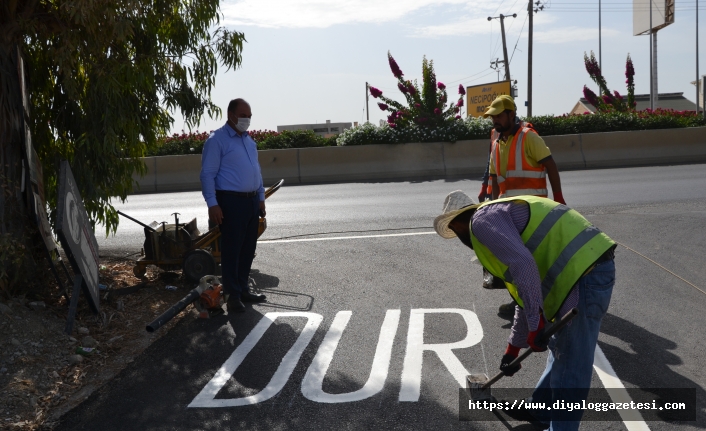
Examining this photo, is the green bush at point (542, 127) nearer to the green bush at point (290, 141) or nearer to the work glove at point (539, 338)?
the green bush at point (290, 141)

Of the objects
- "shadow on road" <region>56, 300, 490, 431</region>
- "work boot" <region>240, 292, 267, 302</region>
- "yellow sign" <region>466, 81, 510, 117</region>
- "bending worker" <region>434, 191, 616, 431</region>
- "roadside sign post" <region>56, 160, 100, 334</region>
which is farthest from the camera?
"yellow sign" <region>466, 81, 510, 117</region>

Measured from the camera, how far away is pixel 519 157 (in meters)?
5.88

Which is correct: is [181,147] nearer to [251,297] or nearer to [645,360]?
[251,297]

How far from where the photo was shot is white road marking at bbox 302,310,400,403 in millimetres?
4738

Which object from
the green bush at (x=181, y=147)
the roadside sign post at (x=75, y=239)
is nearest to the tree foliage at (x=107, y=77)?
the roadside sign post at (x=75, y=239)

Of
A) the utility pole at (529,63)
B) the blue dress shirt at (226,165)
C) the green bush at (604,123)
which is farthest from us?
the utility pole at (529,63)

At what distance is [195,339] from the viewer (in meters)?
6.08

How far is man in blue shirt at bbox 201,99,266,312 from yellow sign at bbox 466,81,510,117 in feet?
82.1

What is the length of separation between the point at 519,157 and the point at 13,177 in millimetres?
4419

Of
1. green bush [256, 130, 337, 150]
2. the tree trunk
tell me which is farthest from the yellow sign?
the tree trunk

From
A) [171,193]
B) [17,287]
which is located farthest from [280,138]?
[17,287]

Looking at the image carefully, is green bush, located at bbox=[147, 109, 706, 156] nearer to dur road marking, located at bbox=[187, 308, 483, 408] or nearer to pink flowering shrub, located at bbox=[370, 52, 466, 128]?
pink flowering shrub, located at bbox=[370, 52, 466, 128]

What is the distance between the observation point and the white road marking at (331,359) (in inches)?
187

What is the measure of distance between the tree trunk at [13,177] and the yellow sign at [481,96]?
26.0m
